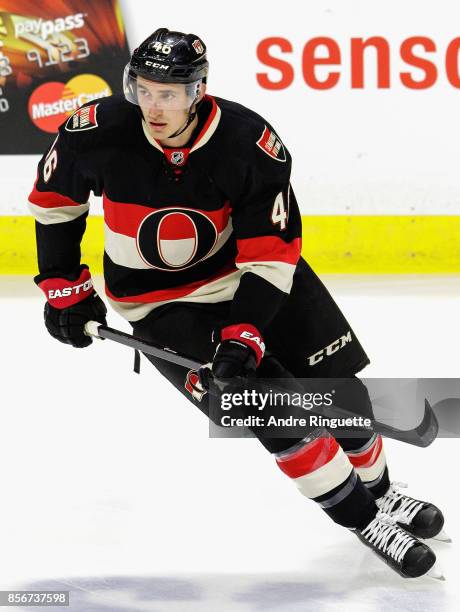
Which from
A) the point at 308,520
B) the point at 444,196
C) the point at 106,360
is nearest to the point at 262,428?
the point at 308,520

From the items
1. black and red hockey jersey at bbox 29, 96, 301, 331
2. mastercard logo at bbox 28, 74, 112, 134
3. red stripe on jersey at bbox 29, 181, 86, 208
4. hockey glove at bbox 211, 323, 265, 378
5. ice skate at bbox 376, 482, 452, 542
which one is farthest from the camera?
mastercard logo at bbox 28, 74, 112, 134

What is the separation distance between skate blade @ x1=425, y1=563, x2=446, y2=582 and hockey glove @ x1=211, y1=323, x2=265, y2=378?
0.59 meters


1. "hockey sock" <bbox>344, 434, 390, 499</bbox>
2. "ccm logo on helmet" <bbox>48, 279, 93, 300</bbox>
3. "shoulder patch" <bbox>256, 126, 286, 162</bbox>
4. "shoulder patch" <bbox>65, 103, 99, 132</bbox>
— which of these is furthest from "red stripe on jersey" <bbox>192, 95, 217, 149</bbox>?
"hockey sock" <bbox>344, 434, 390, 499</bbox>

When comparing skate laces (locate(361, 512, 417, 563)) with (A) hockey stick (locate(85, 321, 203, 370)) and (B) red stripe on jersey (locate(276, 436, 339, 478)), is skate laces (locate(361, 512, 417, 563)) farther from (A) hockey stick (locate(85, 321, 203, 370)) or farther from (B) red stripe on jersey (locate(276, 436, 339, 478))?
(A) hockey stick (locate(85, 321, 203, 370))

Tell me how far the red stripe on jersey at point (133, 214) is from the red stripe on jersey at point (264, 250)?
0.08 metres

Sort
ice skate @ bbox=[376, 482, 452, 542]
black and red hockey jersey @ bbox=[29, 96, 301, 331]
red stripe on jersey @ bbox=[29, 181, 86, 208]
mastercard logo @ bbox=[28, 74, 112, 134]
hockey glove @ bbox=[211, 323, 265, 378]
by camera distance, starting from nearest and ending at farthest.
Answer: hockey glove @ bbox=[211, 323, 265, 378]
black and red hockey jersey @ bbox=[29, 96, 301, 331]
red stripe on jersey @ bbox=[29, 181, 86, 208]
ice skate @ bbox=[376, 482, 452, 542]
mastercard logo @ bbox=[28, 74, 112, 134]

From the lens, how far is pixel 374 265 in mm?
5238

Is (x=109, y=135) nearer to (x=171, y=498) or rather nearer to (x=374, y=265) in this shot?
(x=171, y=498)

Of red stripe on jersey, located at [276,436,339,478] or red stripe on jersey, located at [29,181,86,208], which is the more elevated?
red stripe on jersey, located at [29,181,86,208]

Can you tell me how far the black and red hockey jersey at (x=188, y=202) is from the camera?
2.46 meters

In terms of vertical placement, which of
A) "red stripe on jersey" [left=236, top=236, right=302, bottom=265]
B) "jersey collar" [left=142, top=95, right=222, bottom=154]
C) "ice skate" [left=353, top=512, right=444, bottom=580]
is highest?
"jersey collar" [left=142, top=95, right=222, bottom=154]

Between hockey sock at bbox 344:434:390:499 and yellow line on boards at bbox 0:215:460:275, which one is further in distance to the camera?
yellow line on boards at bbox 0:215:460:275

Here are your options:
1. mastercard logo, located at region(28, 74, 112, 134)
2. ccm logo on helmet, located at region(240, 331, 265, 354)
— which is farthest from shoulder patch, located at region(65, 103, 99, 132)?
mastercard logo, located at region(28, 74, 112, 134)

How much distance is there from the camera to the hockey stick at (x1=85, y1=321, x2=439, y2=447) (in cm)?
255
